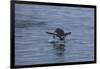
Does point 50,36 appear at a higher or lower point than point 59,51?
higher

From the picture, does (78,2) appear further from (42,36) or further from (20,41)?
(20,41)

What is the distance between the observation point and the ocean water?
2113 millimetres

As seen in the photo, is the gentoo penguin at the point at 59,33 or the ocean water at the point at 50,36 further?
the gentoo penguin at the point at 59,33

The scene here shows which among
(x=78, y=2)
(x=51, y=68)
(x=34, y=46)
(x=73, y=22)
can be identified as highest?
(x=78, y=2)

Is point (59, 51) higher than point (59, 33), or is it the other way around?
point (59, 33)

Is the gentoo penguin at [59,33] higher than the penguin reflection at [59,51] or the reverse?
higher

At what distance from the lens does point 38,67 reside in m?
2.18

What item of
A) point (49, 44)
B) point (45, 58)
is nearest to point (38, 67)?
point (45, 58)

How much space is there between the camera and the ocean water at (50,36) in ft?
6.93

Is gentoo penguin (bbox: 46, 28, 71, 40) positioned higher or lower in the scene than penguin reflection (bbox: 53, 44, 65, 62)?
higher

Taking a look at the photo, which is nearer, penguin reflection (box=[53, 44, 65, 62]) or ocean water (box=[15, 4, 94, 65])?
ocean water (box=[15, 4, 94, 65])

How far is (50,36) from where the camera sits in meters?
2.22

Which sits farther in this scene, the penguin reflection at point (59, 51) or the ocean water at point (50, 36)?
the penguin reflection at point (59, 51)

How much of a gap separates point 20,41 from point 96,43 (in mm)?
888
